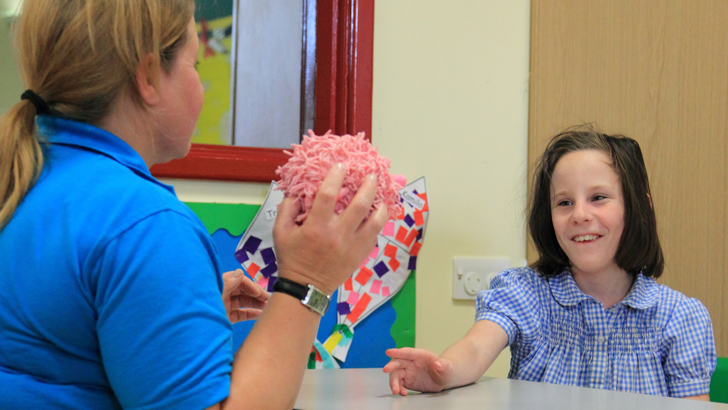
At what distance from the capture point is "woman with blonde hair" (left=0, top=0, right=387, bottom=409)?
579 mm

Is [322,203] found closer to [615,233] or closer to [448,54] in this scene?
[615,233]

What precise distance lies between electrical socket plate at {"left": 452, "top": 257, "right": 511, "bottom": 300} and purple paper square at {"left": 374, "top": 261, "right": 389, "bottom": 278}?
205 mm

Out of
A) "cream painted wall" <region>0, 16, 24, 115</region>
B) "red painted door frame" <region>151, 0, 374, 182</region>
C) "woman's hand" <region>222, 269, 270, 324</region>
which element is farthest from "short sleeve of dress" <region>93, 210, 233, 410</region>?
"cream painted wall" <region>0, 16, 24, 115</region>

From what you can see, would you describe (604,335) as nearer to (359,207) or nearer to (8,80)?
(359,207)

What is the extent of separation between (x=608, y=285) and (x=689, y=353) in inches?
8.7

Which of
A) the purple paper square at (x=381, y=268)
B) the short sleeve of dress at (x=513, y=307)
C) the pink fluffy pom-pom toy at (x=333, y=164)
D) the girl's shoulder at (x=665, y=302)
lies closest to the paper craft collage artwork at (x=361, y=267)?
the purple paper square at (x=381, y=268)

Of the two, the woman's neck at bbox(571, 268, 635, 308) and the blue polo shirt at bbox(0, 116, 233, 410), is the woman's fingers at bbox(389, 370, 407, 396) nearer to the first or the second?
the blue polo shirt at bbox(0, 116, 233, 410)

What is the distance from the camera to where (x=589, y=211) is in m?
1.36

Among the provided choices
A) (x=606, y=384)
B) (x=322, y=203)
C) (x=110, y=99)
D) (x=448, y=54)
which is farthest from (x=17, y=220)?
(x=448, y=54)

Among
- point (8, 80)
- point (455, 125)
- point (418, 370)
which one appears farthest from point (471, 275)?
point (8, 80)

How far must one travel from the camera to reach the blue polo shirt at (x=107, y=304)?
1.89 ft

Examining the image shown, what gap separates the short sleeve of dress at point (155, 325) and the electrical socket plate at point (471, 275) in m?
1.20

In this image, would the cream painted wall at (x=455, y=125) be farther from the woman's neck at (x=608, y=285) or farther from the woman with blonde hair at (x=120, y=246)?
the woman with blonde hair at (x=120, y=246)

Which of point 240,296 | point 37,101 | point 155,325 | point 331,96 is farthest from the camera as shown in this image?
point 331,96
